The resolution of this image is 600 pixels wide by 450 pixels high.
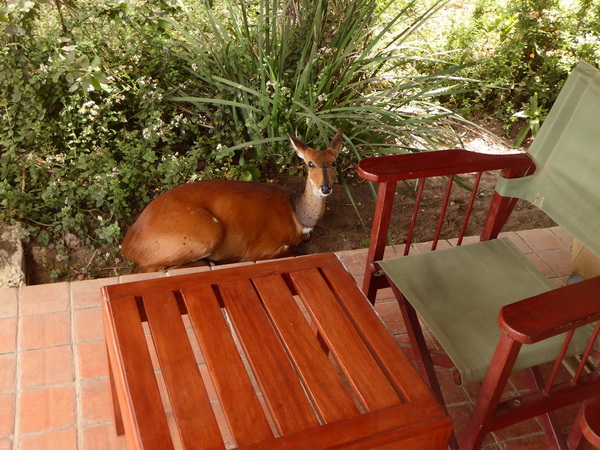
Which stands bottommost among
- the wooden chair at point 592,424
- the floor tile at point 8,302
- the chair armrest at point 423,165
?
the floor tile at point 8,302

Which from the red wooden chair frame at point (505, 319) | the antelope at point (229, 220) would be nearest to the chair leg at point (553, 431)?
the red wooden chair frame at point (505, 319)

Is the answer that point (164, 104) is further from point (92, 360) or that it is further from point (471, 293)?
point (471, 293)

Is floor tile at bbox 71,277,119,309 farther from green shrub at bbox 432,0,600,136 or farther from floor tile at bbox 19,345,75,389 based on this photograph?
green shrub at bbox 432,0,600,136

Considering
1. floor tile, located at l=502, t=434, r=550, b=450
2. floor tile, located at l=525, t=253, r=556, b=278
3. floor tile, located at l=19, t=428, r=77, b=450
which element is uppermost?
floor tile, located at l=525, t=253, r=556, b=278

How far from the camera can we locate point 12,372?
101 inches

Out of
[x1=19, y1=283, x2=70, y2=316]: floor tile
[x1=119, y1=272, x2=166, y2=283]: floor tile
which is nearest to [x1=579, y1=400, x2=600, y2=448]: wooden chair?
[x1=119, y1=272, x2=166, y2=283]: floor tile

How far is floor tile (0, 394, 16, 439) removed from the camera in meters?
2.32

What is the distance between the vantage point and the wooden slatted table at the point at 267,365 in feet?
5.37

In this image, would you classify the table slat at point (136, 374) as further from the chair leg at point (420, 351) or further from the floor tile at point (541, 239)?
the floor tile at point (541, 239)

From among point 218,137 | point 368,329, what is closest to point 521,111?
point 218,137

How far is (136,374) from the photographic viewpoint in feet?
5.72

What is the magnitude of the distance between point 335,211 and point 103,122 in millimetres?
1564

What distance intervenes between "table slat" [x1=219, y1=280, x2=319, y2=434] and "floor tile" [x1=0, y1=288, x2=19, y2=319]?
53.4 inches

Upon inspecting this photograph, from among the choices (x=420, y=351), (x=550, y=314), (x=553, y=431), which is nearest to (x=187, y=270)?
(x=420, y=351)
